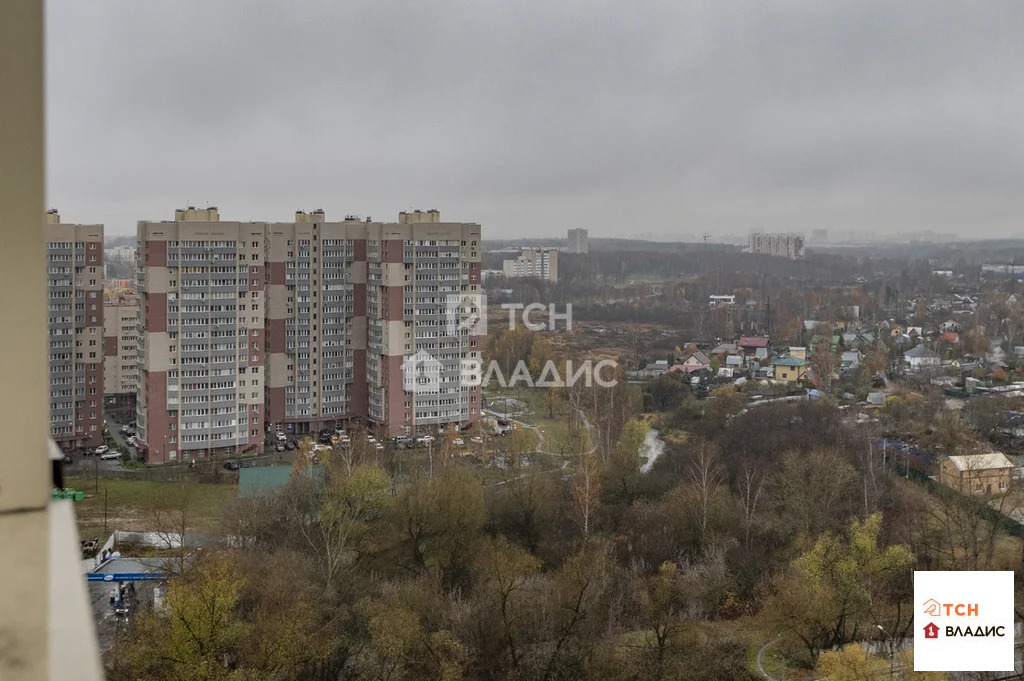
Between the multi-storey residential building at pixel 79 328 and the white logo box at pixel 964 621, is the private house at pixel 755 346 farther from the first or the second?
the white logo box at pixel 964 621

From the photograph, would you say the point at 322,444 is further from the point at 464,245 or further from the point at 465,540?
the point at 465,540

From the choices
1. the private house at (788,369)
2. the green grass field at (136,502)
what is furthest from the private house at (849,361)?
the green grass field at (136,502)

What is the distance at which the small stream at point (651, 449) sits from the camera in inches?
302

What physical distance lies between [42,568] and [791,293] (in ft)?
65.0

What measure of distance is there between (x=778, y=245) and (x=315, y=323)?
15305 mm

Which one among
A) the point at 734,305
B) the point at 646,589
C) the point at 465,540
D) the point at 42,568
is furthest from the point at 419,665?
the point at 734,305

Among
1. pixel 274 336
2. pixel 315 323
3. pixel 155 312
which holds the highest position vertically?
pixel 155 312

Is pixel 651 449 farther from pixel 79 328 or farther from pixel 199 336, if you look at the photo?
pixel 79 328

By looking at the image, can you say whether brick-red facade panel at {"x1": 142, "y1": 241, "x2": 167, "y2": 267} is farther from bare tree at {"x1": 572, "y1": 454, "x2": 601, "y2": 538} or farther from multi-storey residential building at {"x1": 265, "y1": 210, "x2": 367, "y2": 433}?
bare tree at {"x1": 572, "y1": 454, "x2": 601, "y2": 538}

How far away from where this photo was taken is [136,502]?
24.0 feet

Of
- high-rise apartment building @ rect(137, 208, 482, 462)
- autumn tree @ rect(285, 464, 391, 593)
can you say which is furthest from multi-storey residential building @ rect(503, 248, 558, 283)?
autumn tree @ rect(285, 464, 391, 593)

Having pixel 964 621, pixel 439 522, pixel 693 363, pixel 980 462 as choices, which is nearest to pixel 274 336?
pixel 439 522

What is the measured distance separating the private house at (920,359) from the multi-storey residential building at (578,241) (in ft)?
18.4

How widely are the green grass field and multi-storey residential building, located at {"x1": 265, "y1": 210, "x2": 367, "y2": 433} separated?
74.0 inches
